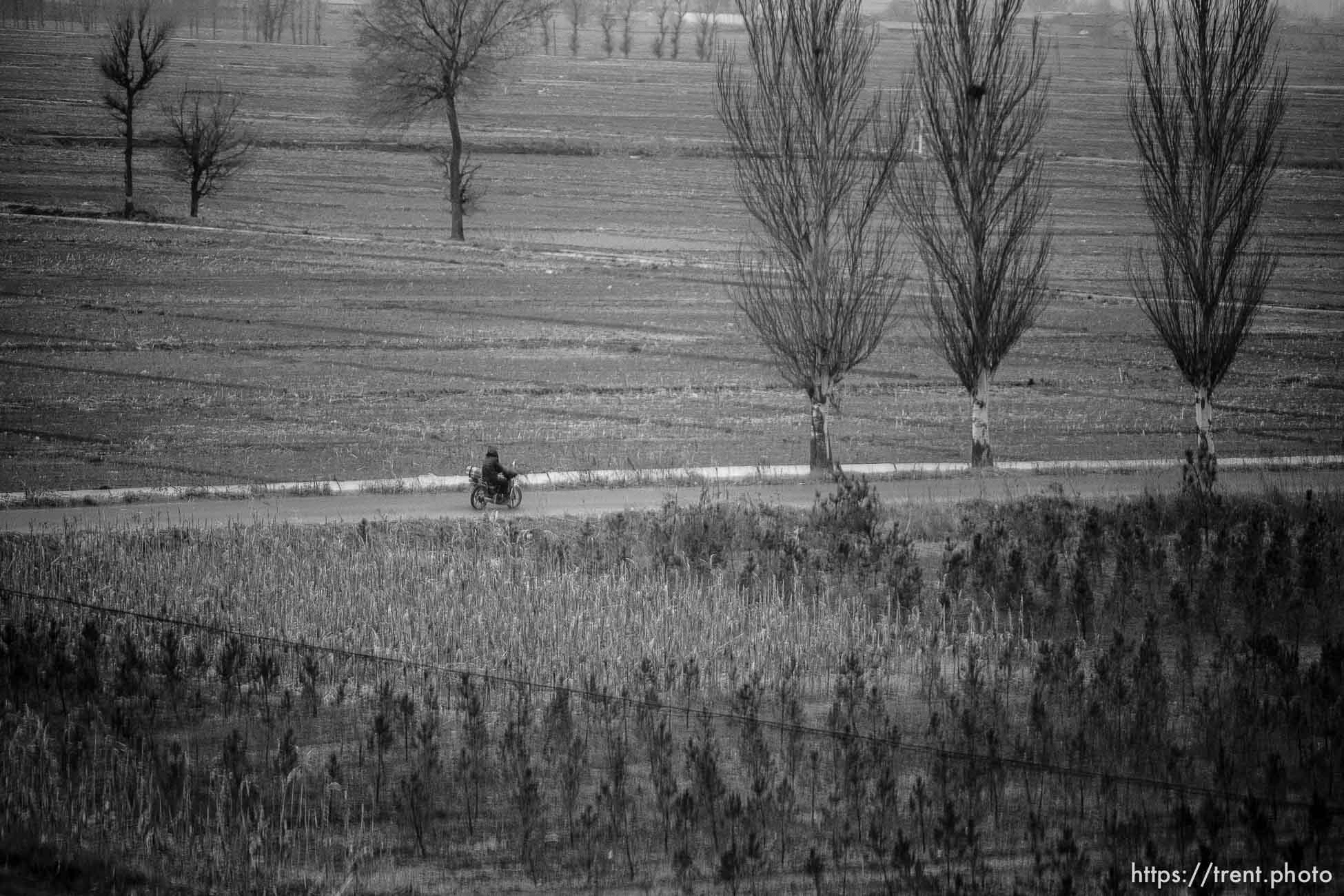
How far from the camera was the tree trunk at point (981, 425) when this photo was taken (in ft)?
73.1

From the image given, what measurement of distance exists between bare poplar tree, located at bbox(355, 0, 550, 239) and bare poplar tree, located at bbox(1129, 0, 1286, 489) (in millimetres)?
41516

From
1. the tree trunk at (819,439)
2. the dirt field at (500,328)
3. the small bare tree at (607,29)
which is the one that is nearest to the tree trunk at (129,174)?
the dirt field at (500,328)

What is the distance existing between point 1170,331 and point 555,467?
9.62 meters

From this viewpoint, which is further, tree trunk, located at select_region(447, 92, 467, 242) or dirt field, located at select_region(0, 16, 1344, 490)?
tree trunk, located at select_region(447, 92, 467, 242)

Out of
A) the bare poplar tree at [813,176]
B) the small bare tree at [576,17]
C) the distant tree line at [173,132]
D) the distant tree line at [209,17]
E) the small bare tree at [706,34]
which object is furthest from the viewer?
the small bare tree at [576,17]

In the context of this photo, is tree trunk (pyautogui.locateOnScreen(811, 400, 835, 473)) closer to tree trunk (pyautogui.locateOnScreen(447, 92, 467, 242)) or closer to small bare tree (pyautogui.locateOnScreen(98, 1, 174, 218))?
tree trunk (pyautogui.locateOnScreen(447, 92, 467, 242))

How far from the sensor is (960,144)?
72.8ft

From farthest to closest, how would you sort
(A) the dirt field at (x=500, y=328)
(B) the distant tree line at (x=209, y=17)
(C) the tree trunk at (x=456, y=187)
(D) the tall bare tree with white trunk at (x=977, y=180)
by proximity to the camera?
(B) the distant tree line at (x=209, y=17) → (C) the tree trunk at (x=456, y=187) → (A) the dirt field at (x=500, y=328) → (D) the tall bare tree with white trunk at (x=977, y=180)

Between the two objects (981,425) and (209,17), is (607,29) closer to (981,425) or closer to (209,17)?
(209,17)

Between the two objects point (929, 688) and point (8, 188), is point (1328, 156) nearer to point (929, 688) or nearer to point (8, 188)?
point (8, 188)

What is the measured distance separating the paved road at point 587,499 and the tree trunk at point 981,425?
1360 millimetres

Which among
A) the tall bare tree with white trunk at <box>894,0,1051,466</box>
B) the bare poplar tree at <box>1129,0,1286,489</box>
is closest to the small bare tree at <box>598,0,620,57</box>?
the tall bare tree with white trunk at <box>894,0,1051,466</box>

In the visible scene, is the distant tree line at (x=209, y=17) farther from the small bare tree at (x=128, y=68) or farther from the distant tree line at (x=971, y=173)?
the distant tree line at (x=971, y=173)

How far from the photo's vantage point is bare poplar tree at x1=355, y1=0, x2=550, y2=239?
60.4 meters
